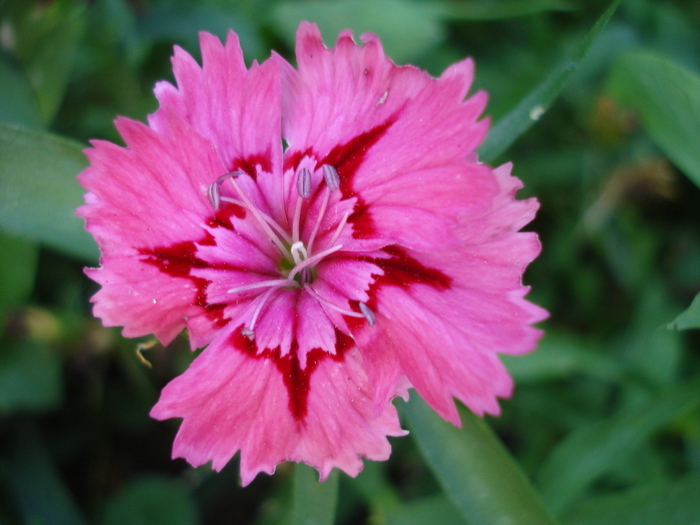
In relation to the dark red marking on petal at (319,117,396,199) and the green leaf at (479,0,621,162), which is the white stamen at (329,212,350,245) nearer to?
the dark red marking on petal at (319,117,396,199)

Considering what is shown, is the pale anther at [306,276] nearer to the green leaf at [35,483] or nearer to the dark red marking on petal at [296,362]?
the dark red marking on petal at [296,362]

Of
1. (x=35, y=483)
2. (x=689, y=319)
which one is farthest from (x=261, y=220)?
(x=35, y=483)

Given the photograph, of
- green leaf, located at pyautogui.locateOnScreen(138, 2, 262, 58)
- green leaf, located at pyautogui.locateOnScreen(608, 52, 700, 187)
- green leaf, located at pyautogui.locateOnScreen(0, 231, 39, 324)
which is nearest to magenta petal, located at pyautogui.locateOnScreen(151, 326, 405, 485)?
green leaf, located at pyautogui.locateOnScreen(0, 231, 39, 324)

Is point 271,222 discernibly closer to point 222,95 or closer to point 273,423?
point 222,95

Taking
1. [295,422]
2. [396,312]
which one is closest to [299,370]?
[295,422]

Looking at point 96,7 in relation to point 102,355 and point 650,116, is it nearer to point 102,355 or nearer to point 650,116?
point 102,355

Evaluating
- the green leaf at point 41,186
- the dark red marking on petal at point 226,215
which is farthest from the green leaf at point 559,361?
the green leaf at point 41,186

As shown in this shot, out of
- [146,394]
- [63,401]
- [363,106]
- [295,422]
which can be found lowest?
[63,401]
